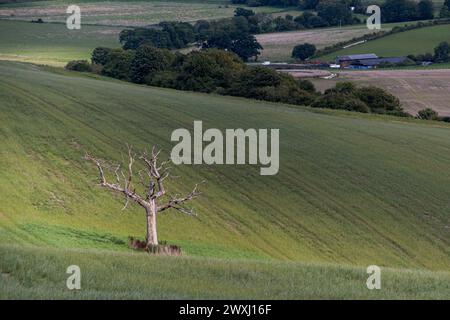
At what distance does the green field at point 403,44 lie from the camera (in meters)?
117

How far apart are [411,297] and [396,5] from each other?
431 ft

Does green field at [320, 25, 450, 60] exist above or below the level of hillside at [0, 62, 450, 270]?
below

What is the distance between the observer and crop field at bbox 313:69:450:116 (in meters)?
82.7

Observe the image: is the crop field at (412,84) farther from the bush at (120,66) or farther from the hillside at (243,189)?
the hillside at (243,189)

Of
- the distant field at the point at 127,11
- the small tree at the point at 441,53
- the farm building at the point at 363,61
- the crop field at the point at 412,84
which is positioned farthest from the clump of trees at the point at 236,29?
the crop field at the point at 412,84

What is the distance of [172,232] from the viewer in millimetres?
31531

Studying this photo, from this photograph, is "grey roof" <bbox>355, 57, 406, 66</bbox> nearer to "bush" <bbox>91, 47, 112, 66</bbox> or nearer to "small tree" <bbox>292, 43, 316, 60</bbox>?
"small tree" <bbox>292, 43, 316, 60</bbox>

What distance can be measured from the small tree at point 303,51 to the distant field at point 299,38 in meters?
1.02

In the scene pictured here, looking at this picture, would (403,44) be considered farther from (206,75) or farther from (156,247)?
(156,247)

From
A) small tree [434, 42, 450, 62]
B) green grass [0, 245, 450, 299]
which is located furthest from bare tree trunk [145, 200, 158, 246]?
small tree [434, 42, 450, 62]

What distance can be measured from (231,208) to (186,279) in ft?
54.5

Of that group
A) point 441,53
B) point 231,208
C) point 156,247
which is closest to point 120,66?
point 441,53

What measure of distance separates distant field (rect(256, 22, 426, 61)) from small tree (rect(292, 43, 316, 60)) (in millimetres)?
1017

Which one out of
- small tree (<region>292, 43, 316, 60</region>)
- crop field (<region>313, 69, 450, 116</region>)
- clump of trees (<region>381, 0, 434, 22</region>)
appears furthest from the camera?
clump of trees (<region>381, 0, 434, 22</region>)
